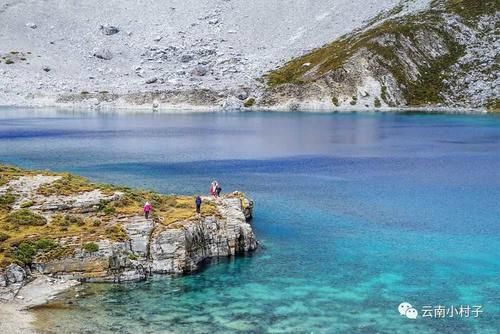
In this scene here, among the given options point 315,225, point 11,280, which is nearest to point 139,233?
point 11,280

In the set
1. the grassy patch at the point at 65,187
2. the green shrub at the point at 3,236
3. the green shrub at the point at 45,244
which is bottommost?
the green shrub at the point at 45,244

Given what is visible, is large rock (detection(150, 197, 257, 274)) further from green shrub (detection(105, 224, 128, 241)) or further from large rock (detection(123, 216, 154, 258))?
green shrub (detection(105, 224, 128, 241))

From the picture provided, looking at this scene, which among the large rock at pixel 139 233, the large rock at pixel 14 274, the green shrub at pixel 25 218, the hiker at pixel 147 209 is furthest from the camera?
the hiker at pixel 147 209

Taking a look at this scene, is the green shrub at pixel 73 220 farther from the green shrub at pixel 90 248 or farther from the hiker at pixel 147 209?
the hiker at pixel 147 209

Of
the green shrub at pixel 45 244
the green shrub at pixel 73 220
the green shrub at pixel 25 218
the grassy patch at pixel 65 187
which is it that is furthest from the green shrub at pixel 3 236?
the grassy patch at pixel 65 187

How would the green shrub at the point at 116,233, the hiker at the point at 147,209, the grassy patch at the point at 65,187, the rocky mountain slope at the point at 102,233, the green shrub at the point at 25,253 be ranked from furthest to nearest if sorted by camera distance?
the grassy patch at the point at 65,187, the hiker at the point at 147,209, the green shrub at the point at 116,233, the rocky mountain slope at the point at 102,233, the green shrub at the point at 25,253

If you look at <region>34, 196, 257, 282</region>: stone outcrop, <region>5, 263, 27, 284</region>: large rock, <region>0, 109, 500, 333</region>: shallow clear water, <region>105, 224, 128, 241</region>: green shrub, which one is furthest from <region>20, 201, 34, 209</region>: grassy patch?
<region>0, 109, 500, 333</region>: shallow clear water

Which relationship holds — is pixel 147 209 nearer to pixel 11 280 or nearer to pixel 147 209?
pixel 147 209

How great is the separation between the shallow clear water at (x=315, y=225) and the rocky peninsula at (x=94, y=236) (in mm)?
1534

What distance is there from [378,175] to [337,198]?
17610mm

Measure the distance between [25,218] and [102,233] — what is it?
6.09m

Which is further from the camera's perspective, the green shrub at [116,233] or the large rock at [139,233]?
the large rock at [139,233]

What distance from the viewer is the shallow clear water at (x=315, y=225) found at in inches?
1421

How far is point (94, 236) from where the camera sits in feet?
142
